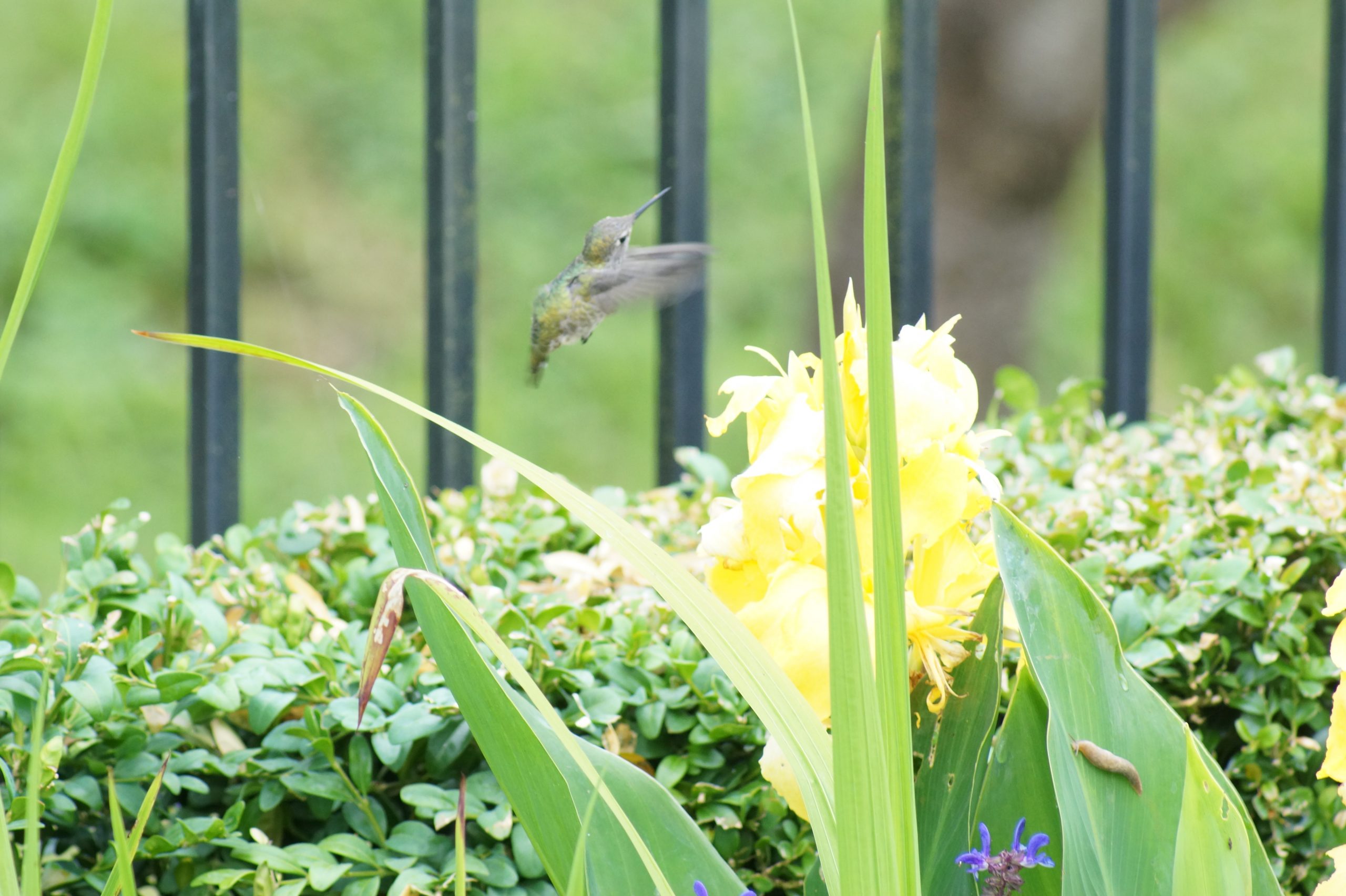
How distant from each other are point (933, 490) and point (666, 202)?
0.94 metres

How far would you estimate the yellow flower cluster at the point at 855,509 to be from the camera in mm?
552

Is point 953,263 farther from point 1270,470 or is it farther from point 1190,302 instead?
point 1270,470

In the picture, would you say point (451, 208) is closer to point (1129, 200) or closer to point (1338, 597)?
point (1129, 200)

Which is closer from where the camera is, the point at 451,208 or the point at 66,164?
the point at 66,164

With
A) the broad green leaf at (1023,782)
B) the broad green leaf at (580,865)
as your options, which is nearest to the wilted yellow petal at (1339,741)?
the broad green leaf at (1023,782)

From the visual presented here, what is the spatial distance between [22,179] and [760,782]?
5117 millimetres

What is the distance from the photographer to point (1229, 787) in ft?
1.99

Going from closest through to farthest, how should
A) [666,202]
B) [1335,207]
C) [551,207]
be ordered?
[666,202] < [1335,207] < [551,207]

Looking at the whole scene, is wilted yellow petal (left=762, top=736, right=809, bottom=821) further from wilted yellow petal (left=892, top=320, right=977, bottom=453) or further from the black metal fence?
the black metal fence

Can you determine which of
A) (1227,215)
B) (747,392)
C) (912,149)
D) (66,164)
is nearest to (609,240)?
(747,392)

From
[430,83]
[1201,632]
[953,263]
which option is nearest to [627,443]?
[953,263]

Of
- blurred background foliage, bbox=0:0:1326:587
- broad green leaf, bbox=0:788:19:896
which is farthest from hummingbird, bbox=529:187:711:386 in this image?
blurred background foliage, bbox=0:0:1326:587

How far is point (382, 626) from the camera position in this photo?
0.50 metres

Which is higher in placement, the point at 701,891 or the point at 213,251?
the point at 213,251
